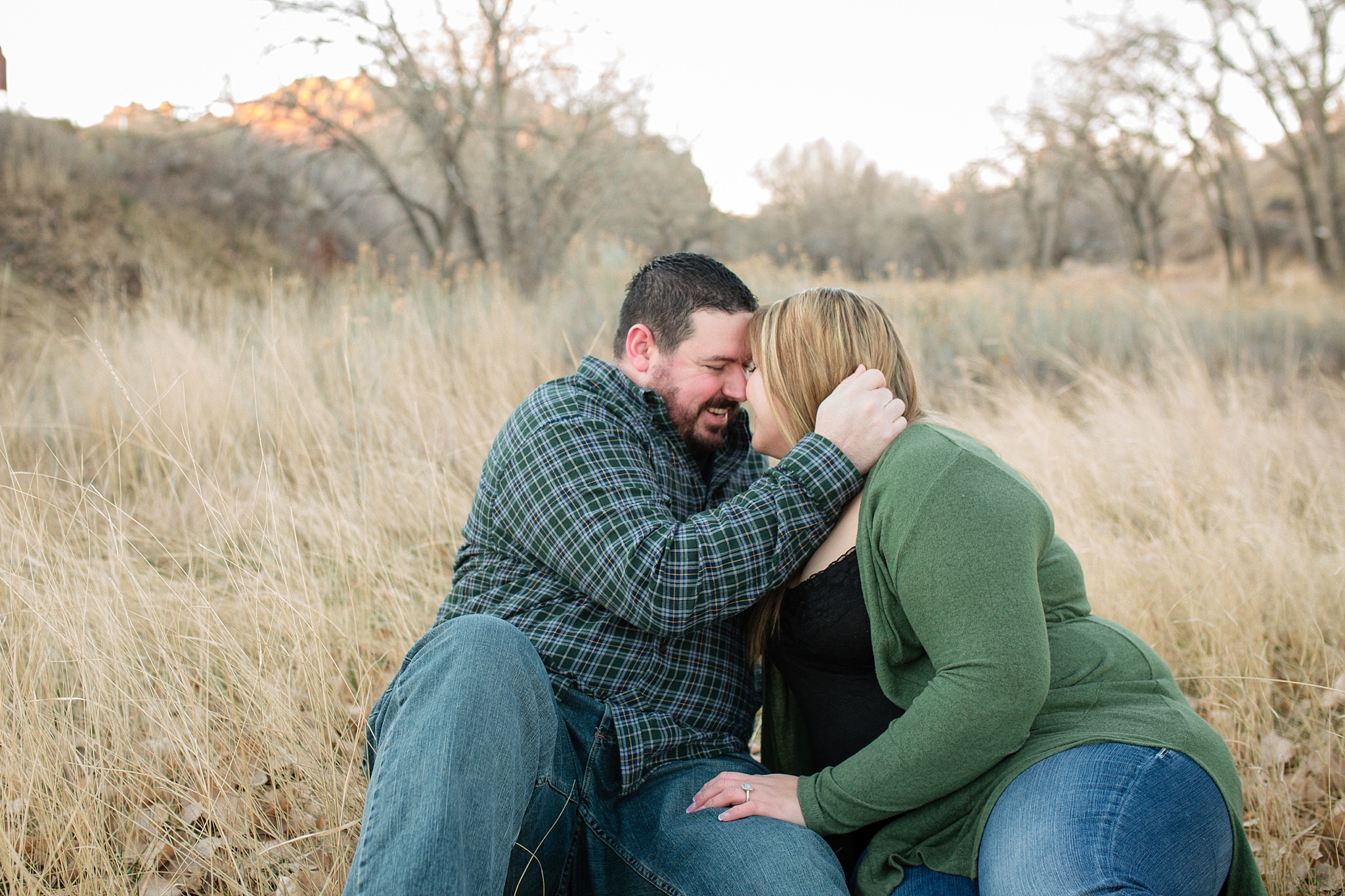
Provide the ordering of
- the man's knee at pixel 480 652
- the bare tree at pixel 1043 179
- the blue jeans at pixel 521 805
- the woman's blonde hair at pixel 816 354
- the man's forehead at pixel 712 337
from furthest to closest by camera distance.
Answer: the bare tree at pixel 1043 179
the man's forehead at pixel 712 337
the woman's blonde hair at pixel 816 354
the man's knee at pixel 480 652
the blue jeans at pixel 521 805

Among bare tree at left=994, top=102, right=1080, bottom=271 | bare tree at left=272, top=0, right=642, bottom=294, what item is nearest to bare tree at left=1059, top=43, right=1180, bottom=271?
bare tree at left=994, top=102, right=1080, bottom=271

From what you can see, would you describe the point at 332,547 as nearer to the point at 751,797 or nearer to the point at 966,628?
the point at 751,797

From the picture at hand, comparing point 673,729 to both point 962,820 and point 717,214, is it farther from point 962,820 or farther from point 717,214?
point 717,214

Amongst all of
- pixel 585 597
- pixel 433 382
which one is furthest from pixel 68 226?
pixel 585 597

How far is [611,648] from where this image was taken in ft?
6.57

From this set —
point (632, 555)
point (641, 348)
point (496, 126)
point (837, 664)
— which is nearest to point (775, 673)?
point (837, 664)

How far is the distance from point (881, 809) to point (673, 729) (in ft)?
1.72

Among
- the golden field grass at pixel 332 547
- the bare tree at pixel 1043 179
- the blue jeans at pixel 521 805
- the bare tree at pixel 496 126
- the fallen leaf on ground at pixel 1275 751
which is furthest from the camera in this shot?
the bare tree at pixel 1043 179

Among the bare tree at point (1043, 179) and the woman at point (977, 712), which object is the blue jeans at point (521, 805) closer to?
the woman at point (977, 712)

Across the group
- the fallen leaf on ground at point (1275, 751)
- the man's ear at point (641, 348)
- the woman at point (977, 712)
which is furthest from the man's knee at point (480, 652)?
the fallen leaf on ground at point (1275, 751)

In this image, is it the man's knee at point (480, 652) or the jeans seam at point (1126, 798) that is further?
the man's knee at point (480, 652)

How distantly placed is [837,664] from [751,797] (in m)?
0.35

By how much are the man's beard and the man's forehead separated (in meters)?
0.12

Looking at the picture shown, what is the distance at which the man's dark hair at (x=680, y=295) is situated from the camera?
232 cm
